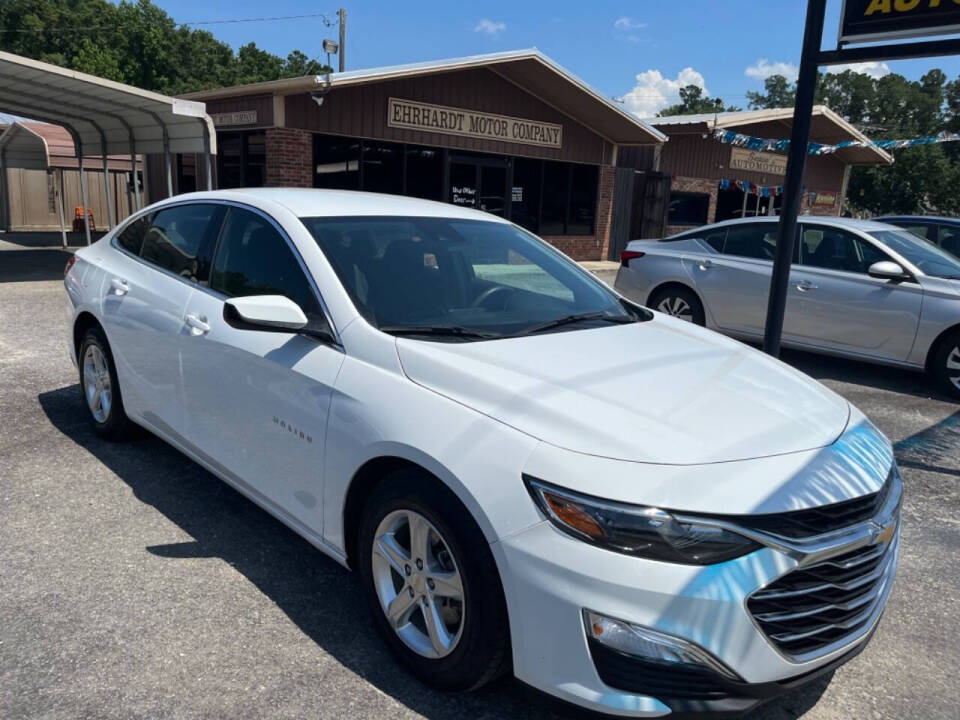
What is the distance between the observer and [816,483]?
2.23 metres

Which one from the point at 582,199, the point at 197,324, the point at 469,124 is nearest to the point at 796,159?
the point at 197,324

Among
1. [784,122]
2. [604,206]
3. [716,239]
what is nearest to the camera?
[716,239]

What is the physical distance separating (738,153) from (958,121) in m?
68.9

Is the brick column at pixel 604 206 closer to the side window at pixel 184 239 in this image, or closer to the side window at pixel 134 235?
the side window at pixel 134 235

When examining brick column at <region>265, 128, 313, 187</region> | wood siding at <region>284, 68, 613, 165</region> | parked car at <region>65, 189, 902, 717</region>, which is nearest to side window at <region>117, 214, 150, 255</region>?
parked car at <region>65, 189, 902, 717</region>

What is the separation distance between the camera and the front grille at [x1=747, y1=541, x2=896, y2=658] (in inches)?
81.4

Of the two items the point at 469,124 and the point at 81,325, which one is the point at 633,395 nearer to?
the point at 81,325

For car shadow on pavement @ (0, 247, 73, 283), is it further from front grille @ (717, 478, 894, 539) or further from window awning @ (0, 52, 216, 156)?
front grille @ (717, 478, 894, 539)

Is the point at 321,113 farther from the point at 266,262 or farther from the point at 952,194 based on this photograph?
the point at 952,194

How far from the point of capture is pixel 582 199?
67.3ft

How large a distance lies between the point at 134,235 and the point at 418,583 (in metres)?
3.18

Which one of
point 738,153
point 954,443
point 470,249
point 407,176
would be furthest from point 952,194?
point 470,249

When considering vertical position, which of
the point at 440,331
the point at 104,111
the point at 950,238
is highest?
the point at 104,111

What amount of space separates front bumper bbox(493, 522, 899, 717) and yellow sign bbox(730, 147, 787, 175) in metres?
24.9
